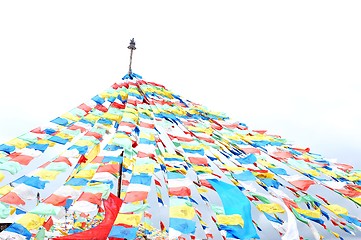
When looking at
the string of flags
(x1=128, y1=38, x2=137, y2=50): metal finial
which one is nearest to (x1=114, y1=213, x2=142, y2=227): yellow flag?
the string of flags

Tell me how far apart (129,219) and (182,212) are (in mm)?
750

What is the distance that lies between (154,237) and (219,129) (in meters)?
3.06

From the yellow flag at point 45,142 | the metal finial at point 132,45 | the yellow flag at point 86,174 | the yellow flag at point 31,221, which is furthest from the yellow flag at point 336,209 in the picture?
the metal finial at point 132,45

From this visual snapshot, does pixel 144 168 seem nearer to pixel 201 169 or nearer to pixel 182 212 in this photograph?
pixel 201 169

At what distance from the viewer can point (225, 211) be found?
5.88 meters

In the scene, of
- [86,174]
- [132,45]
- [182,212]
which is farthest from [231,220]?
[132,45]

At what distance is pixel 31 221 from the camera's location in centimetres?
653

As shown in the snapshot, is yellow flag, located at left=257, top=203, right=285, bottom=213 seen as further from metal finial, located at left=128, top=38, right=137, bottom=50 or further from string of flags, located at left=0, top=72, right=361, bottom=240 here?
metal finial, located at left=128, top=38, right=137, bottom=50

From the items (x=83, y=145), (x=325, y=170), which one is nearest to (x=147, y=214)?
(x=83, y=145)

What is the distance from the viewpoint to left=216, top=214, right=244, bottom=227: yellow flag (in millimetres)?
5676

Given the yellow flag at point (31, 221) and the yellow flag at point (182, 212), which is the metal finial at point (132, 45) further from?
the yellow flag at point (182, 212)

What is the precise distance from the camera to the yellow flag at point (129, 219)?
5879 millimetres

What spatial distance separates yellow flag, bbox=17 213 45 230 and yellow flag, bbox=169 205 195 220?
214cm

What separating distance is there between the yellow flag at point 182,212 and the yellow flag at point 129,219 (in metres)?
0.51
